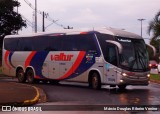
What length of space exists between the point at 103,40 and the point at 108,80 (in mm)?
2120

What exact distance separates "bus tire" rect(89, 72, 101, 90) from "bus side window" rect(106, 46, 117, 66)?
1293mm

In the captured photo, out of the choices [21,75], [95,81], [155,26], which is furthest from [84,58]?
[155,26]

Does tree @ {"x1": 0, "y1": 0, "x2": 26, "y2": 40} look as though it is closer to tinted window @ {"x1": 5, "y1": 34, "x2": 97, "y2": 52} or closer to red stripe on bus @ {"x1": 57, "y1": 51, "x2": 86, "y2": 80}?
tinted window @ {"x1": 5, "y1": 34, "x2": 97, "y2": 52}

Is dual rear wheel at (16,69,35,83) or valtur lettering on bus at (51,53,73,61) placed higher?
valtur lettering on bus at (51,53,73,61)

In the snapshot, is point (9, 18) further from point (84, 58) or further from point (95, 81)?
point (95, 81)

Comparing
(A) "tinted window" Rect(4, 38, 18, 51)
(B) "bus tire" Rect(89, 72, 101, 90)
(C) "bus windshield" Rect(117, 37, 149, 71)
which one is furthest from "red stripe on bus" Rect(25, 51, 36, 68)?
(C) "bus windshield" Rect(117, 37, 149, 71)

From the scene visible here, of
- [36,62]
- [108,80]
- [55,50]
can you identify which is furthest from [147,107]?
[36,62]

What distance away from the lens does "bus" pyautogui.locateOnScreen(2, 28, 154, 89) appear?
21.7 meters

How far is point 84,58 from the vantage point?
2378 cm

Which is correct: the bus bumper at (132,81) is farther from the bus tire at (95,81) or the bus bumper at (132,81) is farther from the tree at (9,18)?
the tree at (9,18)

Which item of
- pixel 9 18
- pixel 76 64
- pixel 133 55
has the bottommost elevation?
pixel 76 64

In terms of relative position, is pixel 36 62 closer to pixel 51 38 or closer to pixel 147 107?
pixel 51 38

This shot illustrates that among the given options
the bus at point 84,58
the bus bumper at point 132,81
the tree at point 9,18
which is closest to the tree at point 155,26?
the bus at point 84,58

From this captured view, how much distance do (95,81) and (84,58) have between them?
1653 millimetres
